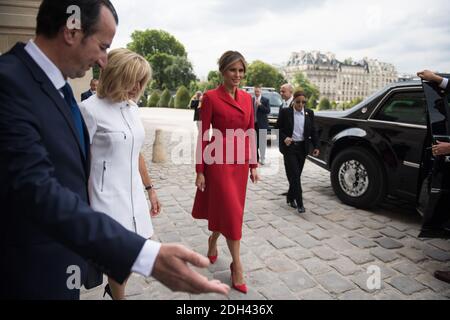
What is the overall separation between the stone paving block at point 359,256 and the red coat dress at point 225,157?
5.11ft

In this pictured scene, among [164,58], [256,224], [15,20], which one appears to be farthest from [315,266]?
[164,58]

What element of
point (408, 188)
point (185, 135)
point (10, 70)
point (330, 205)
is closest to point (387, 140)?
point (408, 188)

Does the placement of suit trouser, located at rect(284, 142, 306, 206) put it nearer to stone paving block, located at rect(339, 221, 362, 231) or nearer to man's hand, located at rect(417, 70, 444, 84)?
stone paving block, located at rect(339, 221, 362, 231)

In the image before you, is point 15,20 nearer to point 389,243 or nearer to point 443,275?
point 389,243

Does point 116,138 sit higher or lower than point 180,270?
higher

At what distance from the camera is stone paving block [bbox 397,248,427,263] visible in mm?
3877

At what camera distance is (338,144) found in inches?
235

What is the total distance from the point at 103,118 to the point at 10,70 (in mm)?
1076

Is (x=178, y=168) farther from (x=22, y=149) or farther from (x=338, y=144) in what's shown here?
(x=22, y=149)

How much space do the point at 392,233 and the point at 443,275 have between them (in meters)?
1.26

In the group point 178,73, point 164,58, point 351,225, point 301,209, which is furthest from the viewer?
point 164,58

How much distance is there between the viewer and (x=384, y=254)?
157 inches

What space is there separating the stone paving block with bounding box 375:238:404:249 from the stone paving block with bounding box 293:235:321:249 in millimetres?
820

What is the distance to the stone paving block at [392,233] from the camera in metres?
4.52
